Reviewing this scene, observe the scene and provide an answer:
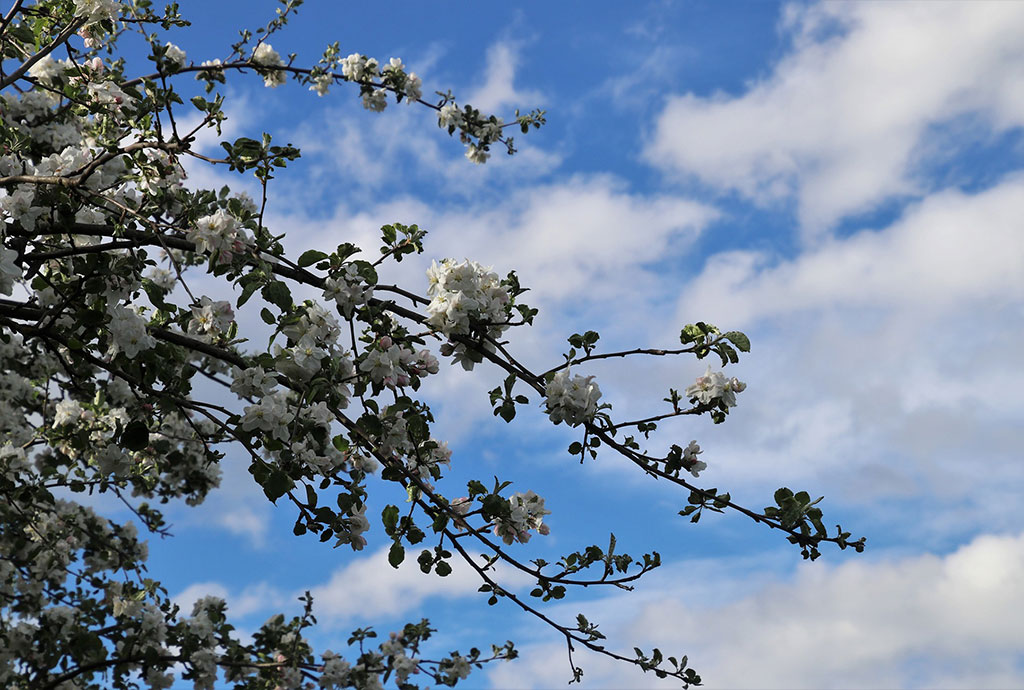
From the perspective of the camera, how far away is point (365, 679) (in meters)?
6.71

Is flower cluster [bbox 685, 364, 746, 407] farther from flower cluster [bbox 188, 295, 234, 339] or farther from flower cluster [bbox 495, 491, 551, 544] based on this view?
flower cluster [bbox 188, 295, 234, 339]

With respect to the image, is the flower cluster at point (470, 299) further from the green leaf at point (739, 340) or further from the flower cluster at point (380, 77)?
the flower cluster at point (380, 77)

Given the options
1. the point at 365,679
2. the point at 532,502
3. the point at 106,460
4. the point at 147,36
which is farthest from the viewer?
the point at 365,679

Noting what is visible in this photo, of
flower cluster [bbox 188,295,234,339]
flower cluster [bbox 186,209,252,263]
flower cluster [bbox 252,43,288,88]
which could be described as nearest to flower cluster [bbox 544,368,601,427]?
flower cluster [bbox 186,209,252,263]

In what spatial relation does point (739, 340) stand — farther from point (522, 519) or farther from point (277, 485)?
point (277, 485)

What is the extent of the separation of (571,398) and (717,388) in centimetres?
56

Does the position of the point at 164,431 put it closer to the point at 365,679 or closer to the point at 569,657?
the point at 365,679

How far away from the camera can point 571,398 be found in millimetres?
3479

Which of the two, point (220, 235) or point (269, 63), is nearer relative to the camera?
point (220, 235)

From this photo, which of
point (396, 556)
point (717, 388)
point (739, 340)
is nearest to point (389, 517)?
point (396, 556)

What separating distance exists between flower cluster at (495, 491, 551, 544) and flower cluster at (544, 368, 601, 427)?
18.9 inches

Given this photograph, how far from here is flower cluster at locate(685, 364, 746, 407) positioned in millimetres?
3541

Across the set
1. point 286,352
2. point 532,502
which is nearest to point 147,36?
point 286,352

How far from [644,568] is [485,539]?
2.34 ft
